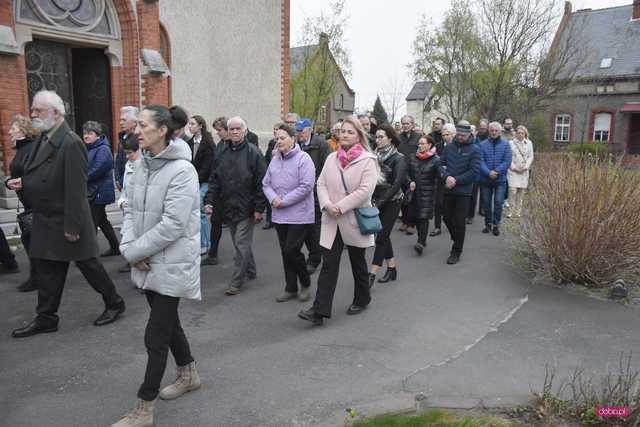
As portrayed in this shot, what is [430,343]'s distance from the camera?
15.6 feet

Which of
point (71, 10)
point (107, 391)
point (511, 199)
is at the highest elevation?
point (71, 10)

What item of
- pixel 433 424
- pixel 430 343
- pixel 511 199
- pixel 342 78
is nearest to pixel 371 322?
pixel 430 343

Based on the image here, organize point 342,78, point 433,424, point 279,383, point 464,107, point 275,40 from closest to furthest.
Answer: point 433,424 → point 279,383 → point 275,40 → point 464,107 → point 342,78

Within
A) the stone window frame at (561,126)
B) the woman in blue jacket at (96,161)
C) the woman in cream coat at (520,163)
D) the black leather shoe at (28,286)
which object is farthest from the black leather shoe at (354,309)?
the stone window frame at (561,126)

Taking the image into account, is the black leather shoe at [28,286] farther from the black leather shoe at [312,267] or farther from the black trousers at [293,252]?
the black leather shoe at [312,267]

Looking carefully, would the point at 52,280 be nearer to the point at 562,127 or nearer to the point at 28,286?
the point at 28,286

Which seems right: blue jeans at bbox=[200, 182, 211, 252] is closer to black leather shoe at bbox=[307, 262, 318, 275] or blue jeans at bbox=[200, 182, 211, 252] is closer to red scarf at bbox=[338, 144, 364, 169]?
black leather shoe at bbox=[307, 262, 318, 275]

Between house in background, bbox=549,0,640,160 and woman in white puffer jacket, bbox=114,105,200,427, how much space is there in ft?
110

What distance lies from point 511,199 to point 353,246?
6650 millimetres

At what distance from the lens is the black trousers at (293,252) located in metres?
5.69

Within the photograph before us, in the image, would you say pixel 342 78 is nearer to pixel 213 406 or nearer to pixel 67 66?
pixel 67 66

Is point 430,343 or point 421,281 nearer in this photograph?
point 430,343

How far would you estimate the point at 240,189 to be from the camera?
19.6ft

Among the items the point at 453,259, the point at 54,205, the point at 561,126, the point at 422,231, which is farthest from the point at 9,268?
the point at 561,126
